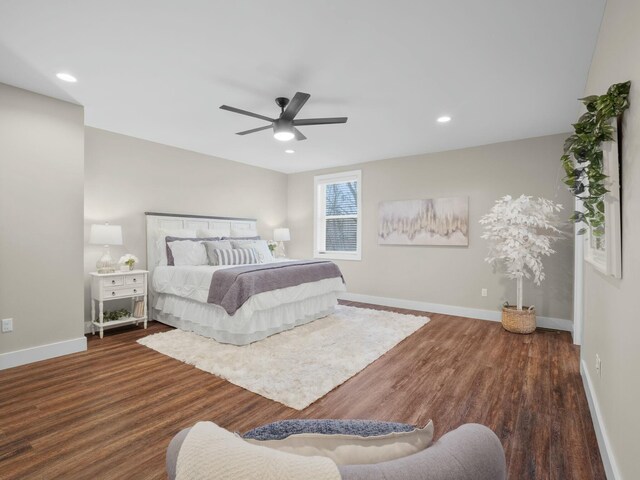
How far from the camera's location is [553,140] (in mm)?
4309

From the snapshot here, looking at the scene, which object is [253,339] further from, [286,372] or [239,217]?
[239,217]

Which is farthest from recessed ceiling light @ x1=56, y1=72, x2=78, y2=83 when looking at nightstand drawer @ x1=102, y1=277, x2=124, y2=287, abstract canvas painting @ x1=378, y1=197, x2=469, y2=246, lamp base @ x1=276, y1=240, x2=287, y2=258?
abstract canvas painting @ x1=378, y1=197, x2=469, y2=246

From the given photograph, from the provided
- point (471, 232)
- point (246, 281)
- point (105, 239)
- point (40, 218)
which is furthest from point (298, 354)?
point (471, 232)

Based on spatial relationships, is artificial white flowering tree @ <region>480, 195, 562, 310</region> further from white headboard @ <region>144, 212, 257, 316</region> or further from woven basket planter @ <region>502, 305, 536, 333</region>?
white headboard @ <region>144, 212, 257, 316</region>

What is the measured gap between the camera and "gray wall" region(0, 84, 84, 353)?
2.99 metres

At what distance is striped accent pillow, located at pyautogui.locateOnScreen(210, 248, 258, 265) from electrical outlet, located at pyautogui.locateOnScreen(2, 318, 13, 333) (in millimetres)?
2118

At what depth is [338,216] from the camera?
21.2ft

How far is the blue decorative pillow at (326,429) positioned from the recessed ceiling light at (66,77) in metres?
3.44

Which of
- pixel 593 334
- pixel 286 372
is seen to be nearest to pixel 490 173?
pixel 593 334

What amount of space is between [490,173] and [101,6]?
15.5 feet

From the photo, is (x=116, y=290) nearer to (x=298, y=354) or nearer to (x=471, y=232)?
(x=298, y=354)

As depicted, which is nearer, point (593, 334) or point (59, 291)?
point (593, 334)

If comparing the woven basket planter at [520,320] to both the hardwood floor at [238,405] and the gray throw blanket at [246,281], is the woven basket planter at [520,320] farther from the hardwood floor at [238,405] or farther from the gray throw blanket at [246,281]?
the gray throw blanket at [246,281]

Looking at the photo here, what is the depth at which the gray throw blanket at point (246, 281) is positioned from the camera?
3462 mm
